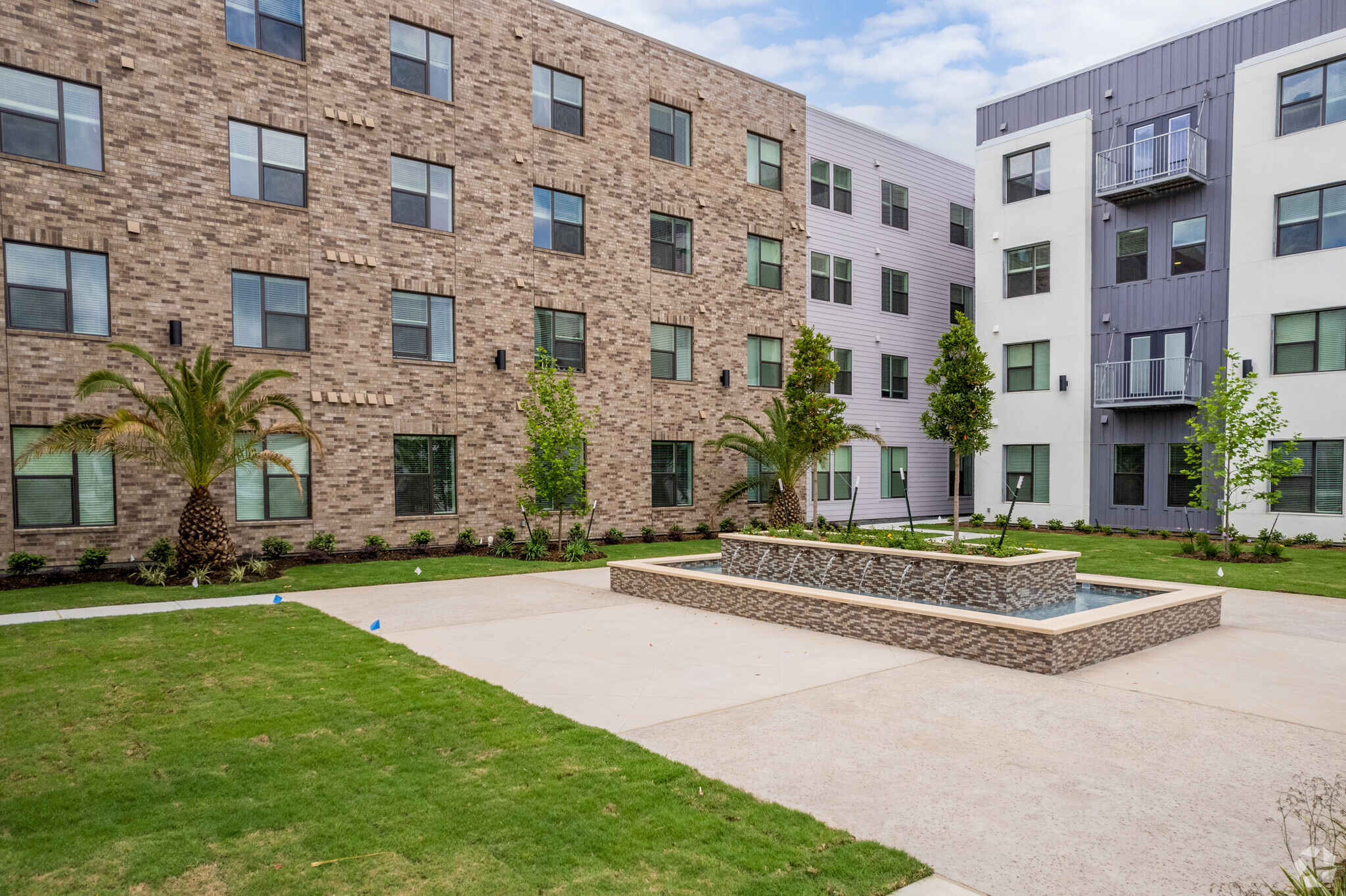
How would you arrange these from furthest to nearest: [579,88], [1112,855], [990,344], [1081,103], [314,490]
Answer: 1. [990,344]
2. [1081,103]
3. [579,88]
4. [314,490]
5. [1112,855]

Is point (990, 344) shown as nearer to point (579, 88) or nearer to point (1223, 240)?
point (1223, 240)

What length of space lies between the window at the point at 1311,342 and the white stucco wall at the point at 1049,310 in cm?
484

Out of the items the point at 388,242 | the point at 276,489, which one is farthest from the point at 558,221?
the point at 276,489

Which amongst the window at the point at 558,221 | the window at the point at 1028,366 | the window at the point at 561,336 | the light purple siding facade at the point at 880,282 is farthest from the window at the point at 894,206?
the window at the point at 561,336

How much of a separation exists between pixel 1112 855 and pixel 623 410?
1720 centimetres

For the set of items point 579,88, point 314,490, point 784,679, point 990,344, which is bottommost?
point 784,679

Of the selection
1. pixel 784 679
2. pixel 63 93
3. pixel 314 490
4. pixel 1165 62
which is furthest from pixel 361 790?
pixel 1165 62

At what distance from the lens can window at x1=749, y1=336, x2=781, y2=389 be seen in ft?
78.2

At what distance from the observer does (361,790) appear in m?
4.66

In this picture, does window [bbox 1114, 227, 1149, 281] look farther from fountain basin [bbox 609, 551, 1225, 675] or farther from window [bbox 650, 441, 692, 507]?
fountain basin [bbox 609, 551, 1225, 675]

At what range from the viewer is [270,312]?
15852mm

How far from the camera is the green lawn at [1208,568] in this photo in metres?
13.3

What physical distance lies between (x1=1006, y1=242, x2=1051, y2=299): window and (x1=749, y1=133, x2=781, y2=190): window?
8284 mm

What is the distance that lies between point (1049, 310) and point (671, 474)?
43.4ft
